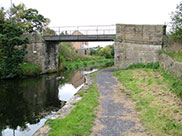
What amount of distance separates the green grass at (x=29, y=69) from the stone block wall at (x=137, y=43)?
930 centimetres

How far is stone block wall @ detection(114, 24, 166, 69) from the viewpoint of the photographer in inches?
667

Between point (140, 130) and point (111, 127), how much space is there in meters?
0.84

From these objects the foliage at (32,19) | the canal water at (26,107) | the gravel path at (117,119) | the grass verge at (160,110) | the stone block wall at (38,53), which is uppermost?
the foliage at (32,19)

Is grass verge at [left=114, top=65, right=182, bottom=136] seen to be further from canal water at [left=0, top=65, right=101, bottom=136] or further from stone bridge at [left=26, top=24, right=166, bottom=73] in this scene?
stone bridge at [left=26, top=24, right=166, bottom=73]

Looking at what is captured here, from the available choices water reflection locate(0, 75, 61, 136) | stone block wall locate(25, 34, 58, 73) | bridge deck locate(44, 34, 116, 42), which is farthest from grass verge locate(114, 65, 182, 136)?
stone block wall locate(25, 34, 58, 73)

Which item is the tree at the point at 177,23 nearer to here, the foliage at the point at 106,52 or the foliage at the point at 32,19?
the foliage at the point at 32,19

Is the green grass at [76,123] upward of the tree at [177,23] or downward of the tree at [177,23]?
downward

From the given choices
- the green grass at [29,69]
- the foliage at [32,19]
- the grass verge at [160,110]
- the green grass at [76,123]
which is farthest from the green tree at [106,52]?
the green grass at [76,123]

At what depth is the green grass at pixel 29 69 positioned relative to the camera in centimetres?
1977

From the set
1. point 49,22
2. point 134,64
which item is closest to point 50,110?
point 134,64

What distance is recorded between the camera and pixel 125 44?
1919 cm

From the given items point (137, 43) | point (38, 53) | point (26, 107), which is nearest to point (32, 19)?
point (38, 53)

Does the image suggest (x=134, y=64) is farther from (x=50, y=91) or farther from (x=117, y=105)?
(x=117, y=105)

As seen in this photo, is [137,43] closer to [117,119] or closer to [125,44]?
[125,44]
